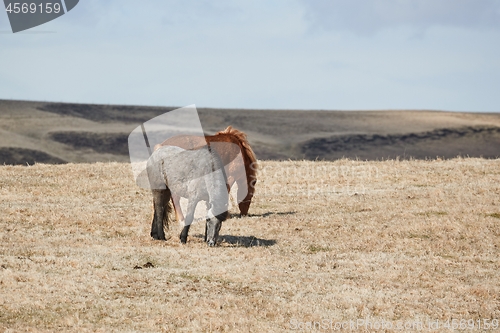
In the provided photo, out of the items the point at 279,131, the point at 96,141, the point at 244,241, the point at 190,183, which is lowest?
A: the point at 96,141

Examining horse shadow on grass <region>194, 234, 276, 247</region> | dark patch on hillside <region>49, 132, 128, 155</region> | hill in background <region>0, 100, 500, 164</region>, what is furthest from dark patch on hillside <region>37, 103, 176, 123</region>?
horse shadow on grass <region>194, 234, 276, 247</region>

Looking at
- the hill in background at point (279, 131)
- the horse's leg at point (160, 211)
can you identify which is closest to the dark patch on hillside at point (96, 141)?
the hill in background at point (279, 131)

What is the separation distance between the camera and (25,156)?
247ft

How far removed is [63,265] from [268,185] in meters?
13.1

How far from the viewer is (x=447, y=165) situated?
28.9 metres

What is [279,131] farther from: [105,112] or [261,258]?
[261,258]

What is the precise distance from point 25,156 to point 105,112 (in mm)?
40678

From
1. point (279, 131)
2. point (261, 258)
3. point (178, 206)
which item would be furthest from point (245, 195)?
point (279, 131)

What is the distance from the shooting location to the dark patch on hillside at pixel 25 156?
7375cm

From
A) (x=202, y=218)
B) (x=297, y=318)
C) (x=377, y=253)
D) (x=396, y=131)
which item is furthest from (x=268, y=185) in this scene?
(x=396, y=131)

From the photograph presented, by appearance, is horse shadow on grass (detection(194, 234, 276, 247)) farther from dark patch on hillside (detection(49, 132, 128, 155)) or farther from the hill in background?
dark patch on hillside (detection(49, 132, 128, 155))

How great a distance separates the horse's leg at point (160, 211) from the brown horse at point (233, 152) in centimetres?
44

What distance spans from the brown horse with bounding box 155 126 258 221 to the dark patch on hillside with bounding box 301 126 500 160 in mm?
69307

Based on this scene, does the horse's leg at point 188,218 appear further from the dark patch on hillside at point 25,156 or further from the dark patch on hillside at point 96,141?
the dark patch on hillside at point 96,141
